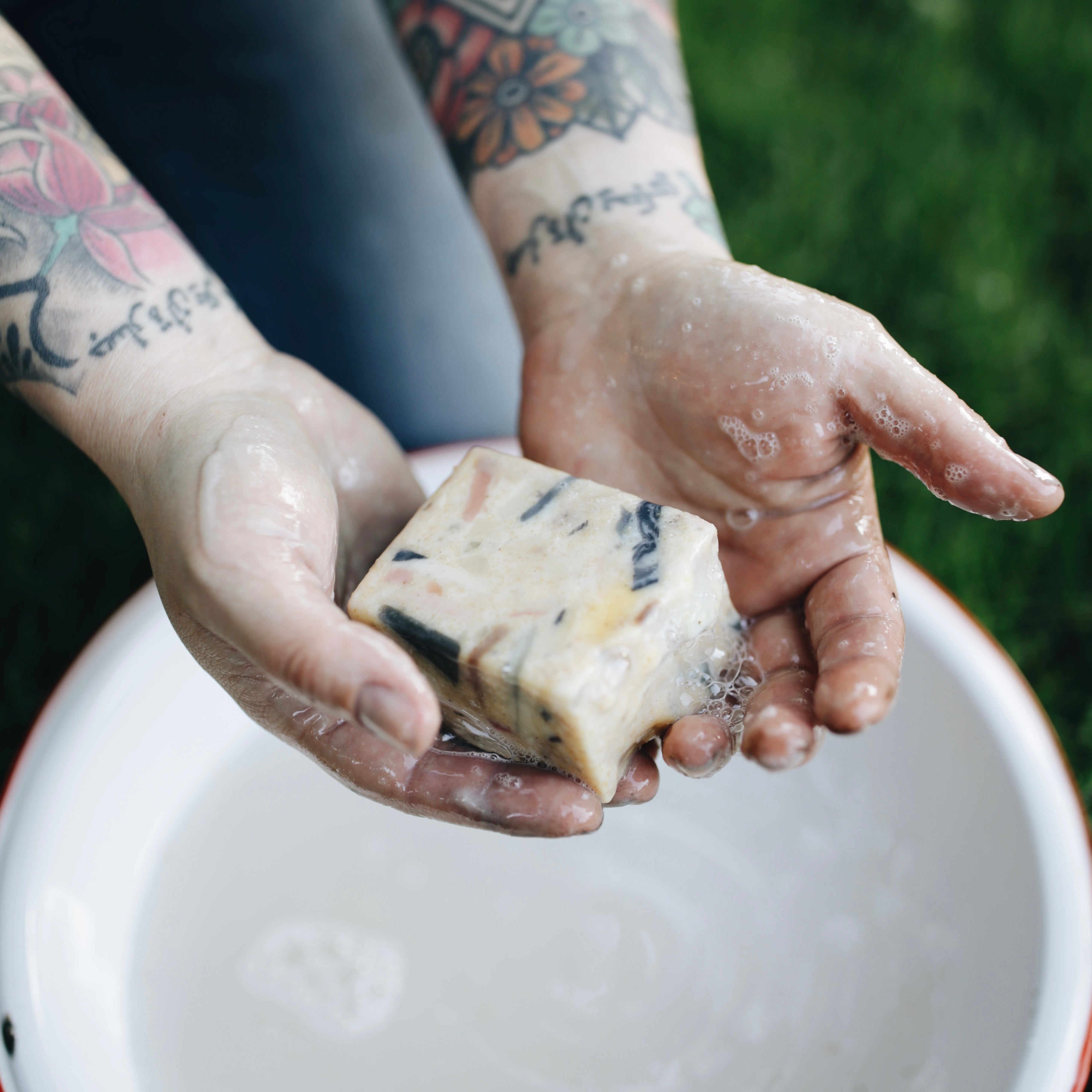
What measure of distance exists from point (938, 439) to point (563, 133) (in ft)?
2.81

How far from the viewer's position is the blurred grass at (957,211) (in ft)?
6.24

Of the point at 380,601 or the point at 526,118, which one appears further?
the point at 526,118

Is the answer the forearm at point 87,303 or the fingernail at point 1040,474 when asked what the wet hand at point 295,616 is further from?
the fingernail at point 1040,474

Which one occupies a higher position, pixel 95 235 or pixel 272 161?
pixel 95 235

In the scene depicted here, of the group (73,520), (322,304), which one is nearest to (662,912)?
(322,304)

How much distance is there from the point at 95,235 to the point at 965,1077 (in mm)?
1546

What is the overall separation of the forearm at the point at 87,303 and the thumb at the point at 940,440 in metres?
0.79

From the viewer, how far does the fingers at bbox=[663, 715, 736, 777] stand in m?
1.04

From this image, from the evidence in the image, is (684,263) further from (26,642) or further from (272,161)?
(26,642)

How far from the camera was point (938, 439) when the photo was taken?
41.4 inches

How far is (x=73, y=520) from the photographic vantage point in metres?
2.02

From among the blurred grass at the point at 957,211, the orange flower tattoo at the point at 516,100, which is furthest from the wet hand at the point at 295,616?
the blurred grass at the point at 957,211

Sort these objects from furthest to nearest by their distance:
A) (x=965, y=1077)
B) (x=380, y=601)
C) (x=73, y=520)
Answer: (x=73, y=520), (x=965, y=1077), (x=380, y=601)

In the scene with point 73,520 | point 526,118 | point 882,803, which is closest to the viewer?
point 882,803
